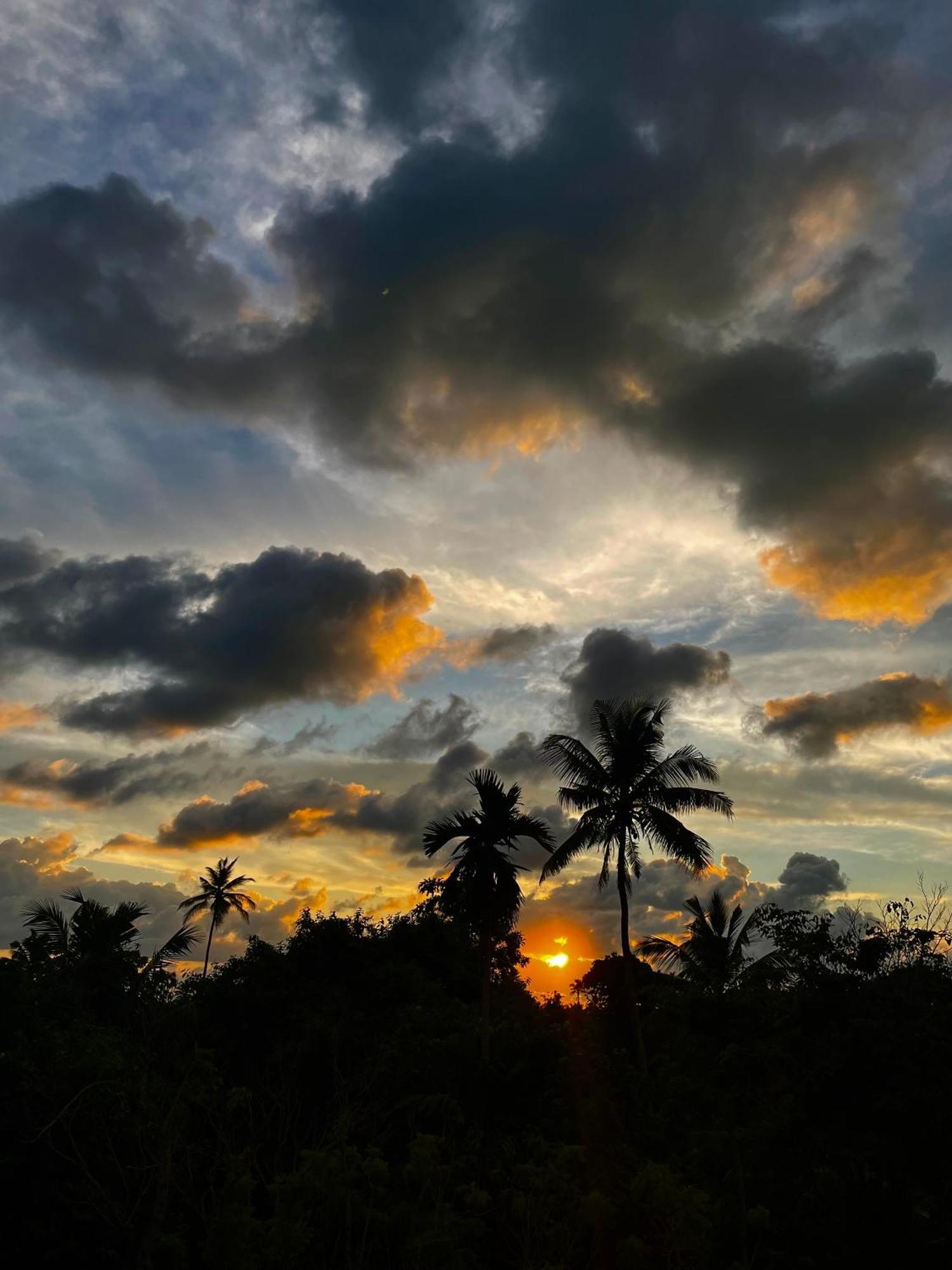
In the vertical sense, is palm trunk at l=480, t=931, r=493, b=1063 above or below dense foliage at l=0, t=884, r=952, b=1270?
above

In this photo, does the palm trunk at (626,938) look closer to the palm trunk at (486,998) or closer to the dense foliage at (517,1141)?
the dense foliage at (517,1141)

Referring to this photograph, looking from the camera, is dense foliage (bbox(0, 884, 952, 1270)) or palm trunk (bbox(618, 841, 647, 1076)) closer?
dense foliage (bbox(0, 884, 952, 1270))

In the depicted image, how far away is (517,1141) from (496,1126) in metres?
1.80

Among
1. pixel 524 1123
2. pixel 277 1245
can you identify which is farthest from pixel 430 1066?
pixel 277 1245

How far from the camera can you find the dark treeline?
16531 millimetres

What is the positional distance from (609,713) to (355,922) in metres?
20.5

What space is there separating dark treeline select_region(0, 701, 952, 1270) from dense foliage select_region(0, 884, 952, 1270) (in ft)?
0.22

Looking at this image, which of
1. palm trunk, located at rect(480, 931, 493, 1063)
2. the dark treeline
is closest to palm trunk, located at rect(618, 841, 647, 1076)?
the dark treeline

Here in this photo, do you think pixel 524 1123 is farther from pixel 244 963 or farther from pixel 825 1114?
pixel 244 963

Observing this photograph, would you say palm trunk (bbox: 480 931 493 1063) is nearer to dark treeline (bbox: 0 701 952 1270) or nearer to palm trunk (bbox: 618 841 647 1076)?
dark treeline (bbox: 0 701 952 1270)

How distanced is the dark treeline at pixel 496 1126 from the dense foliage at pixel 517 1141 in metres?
0.07

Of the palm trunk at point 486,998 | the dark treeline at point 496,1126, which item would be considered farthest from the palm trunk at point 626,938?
the palm trunk at point 486,998

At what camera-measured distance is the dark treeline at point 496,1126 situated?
16.5 m

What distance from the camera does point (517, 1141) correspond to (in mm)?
25609
